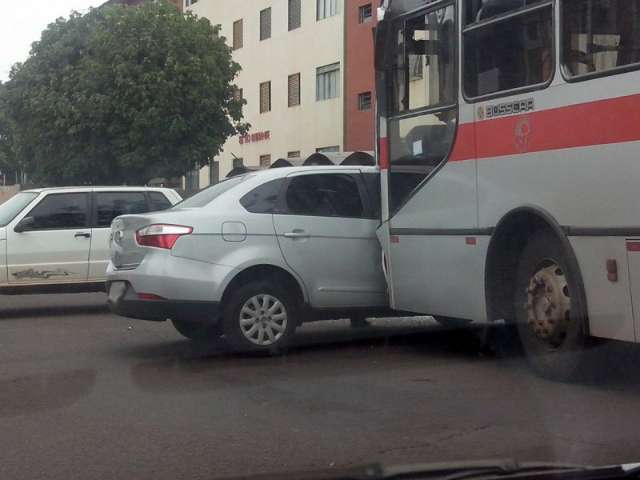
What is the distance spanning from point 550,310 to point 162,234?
136 inches

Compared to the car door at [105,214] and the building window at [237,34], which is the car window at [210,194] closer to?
the car door at [105,214]

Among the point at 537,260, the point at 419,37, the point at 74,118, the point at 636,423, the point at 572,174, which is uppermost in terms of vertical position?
the point at 74,118

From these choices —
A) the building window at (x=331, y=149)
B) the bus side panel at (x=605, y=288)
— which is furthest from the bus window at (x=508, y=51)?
the building window at (x=331, y=149)

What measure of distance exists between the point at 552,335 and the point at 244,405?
2.37 meters

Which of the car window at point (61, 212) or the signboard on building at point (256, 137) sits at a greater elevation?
the signboard on building at point (256, 137)

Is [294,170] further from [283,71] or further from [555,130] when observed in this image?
[283,71]

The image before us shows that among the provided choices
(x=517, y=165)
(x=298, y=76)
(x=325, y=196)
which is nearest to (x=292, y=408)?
(x=517, y=165)

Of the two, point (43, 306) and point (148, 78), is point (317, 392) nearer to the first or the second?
point (43, 306)

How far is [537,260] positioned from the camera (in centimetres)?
816

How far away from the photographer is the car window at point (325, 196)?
991 centimetres

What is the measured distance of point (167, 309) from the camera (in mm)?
9297

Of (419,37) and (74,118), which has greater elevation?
(74,118)

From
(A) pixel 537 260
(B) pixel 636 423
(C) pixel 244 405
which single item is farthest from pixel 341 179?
(B) pixel 636 423

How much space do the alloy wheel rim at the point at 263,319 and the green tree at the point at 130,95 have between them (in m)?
22.4
